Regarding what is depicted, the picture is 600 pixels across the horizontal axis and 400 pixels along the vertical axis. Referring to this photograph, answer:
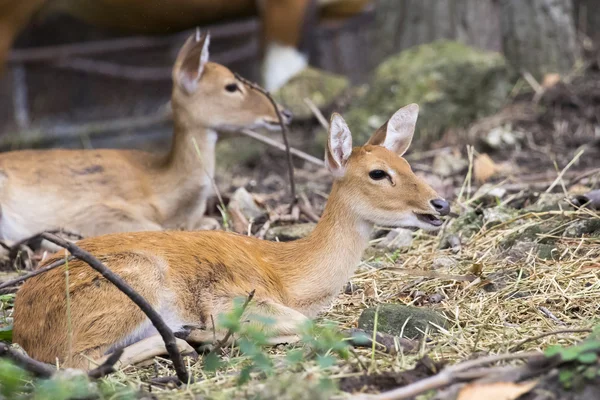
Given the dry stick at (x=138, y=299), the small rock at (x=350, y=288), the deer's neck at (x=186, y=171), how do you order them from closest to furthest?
Result: the dry stick at (x=138, y=299)
the small rock at (x=350, y=288)
the deer's neck at (x=186, y=171)

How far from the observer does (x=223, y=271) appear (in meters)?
4.21

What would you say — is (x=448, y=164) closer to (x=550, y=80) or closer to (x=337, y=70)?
(x=550, y=80)

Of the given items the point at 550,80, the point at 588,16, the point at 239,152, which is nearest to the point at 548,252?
the point at 550,80

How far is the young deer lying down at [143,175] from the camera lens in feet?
21.0

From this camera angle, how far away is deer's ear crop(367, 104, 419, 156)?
4.73 m

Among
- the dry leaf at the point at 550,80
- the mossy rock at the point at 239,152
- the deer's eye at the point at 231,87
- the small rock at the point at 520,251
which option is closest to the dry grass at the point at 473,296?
the small rock at the point at 520,251

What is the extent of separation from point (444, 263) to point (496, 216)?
0.66 metres

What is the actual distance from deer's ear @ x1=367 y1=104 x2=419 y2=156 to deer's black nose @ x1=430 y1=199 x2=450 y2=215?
20.5 inches

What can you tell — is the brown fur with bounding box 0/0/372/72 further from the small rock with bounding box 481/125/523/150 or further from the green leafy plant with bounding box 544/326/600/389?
the green leafy plant with bounding box 544/326/600/389

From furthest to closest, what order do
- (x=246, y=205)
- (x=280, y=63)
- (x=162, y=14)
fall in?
(x=162, y=14) → (x=280, y=63) → (x=246, y=205)

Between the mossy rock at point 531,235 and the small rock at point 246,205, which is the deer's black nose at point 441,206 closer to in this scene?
the mossy rock at point 531,235

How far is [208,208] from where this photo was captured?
7043mm

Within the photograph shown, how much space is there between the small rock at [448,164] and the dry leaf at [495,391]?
4.15 meters

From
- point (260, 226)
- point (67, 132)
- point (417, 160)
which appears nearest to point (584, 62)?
point (417, 160)
